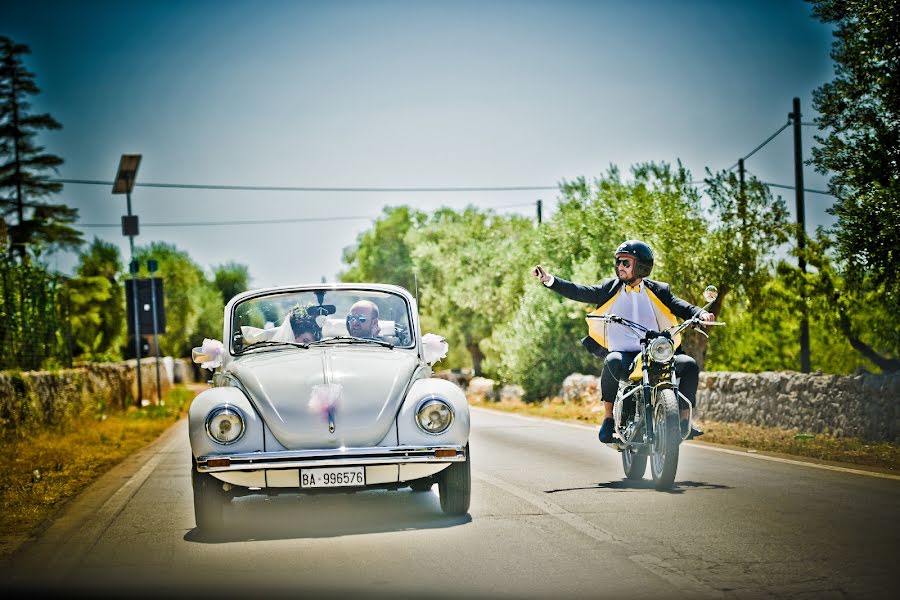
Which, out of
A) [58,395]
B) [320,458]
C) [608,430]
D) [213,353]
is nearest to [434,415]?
[320,458]

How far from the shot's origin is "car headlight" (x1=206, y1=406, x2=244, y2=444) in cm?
739

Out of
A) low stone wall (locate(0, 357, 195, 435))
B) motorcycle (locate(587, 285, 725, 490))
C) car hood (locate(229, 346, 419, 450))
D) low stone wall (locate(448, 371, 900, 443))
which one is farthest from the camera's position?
low stone wall (locate(0, 357, 195, 435))

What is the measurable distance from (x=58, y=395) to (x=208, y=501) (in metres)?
14.1

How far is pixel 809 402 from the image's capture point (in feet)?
50.0

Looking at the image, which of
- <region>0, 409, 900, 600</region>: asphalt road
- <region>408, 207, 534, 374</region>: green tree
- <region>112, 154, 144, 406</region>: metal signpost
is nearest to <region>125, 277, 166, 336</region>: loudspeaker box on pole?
<region>112, 154, 144, 406</region>: metal signpost

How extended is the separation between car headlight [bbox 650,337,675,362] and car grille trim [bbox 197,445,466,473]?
2.71 metres

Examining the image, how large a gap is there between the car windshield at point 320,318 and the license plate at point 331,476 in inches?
69.2

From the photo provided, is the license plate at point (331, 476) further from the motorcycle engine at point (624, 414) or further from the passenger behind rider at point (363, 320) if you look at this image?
the motorcycle engine at point (624, 414)

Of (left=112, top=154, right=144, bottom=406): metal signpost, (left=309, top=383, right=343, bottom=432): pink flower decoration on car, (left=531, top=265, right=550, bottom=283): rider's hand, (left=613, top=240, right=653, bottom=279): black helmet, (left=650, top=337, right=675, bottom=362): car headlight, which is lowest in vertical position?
(left=309, top=383, right=343, bottom=432): pink flower decoration on car

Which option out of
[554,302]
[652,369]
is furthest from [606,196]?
[652,369]

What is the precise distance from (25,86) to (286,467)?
170 ft

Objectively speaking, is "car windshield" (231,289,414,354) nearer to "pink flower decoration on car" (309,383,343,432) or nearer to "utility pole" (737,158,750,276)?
"pink flower decoration on car" (309,383,343,432)

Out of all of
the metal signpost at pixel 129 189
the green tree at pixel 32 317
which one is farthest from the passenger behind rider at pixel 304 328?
the metal signpost at pixel 129 189

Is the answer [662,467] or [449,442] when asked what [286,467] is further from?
[662,467]
